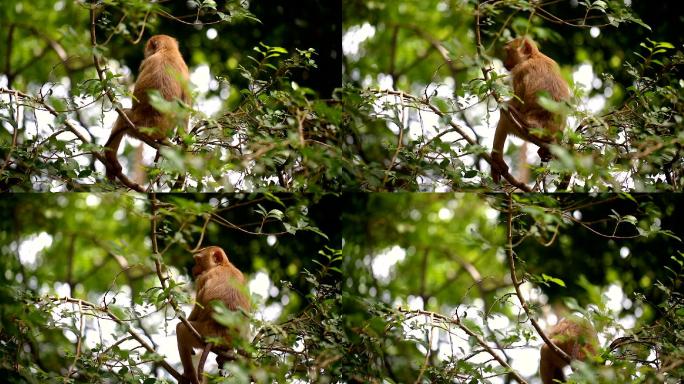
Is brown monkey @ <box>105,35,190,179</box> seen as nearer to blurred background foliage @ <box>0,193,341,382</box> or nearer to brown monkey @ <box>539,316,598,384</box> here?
blurred background foliage @ <box>0,193,341,382</box>

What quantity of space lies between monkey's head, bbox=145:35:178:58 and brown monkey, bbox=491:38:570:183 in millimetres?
1831

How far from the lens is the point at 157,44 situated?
16.8ft

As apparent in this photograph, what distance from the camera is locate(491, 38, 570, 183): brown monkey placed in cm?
488

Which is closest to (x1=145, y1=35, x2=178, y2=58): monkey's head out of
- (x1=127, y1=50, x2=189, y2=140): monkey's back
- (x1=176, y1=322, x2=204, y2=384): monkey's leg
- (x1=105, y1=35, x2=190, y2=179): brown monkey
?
(x1=105, y1=35, x2=190, y2=179): brown monkey

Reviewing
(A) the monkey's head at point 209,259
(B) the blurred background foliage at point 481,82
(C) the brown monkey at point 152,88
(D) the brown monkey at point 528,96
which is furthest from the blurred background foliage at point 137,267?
(D) the brown monkey at point 528,96

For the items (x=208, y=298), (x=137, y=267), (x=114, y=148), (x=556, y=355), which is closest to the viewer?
(x=208, y=298)

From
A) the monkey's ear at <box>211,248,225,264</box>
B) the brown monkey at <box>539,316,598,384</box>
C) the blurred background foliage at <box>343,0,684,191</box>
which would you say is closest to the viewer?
the brown monkey at <box>539,316,598,384</box>

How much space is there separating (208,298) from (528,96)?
1954 mm

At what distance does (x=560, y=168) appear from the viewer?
4531 millimetres

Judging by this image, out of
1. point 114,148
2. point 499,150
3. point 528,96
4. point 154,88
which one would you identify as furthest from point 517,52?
point 114,148

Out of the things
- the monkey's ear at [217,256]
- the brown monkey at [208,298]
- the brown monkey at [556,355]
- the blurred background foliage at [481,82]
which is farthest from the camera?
the blurred background foliage at [481,82]

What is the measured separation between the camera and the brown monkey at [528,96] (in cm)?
488

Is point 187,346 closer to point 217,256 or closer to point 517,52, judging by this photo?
point 217,256

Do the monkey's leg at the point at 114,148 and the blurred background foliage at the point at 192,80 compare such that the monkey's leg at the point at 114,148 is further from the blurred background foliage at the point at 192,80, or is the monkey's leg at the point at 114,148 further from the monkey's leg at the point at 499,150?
the monkey's leg at the point at 499,150
